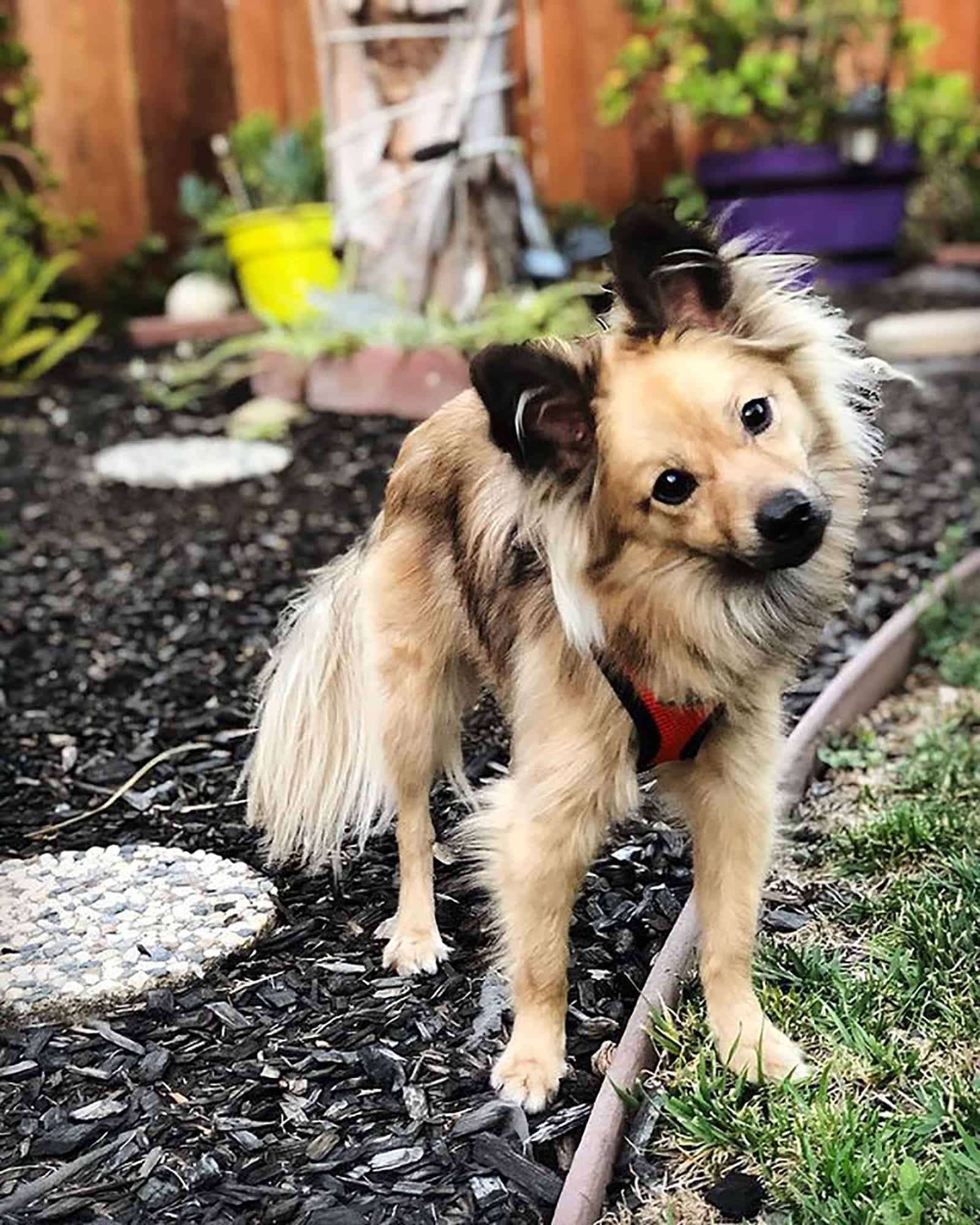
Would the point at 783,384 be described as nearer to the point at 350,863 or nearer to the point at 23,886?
the point at 350,863

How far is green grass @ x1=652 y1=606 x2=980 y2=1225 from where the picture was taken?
2.02 meters

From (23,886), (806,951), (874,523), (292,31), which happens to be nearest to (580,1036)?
(806,951)

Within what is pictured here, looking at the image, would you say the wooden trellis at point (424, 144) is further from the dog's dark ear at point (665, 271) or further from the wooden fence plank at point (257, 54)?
the dog's dark ear at point (665, 271)

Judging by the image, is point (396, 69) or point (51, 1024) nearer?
point (51, 1024)

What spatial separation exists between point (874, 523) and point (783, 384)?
10.0ft

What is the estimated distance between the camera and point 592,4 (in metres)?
8.68

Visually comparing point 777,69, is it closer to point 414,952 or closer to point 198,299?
point 198,299

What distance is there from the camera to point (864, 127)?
798cm

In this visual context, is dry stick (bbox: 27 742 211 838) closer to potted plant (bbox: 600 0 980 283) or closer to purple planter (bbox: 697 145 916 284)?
purple planter (bbox: 697 145 916 284)

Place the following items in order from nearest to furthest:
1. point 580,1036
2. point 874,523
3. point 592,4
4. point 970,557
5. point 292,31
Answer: point 580,1036 → point 970,557 → point 874,523 → point 292,31 → point 592,4

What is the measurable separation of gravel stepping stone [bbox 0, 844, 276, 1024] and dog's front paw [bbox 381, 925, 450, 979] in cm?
26

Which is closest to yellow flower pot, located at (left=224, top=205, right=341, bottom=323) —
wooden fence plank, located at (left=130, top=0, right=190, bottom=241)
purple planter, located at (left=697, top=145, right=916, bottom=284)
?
→ wooden fence plank, located at (left=130, top=0, right=190, bottom=241)

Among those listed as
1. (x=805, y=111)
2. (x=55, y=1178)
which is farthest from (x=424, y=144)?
(x=55, y=1178)

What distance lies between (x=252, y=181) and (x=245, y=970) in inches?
220
